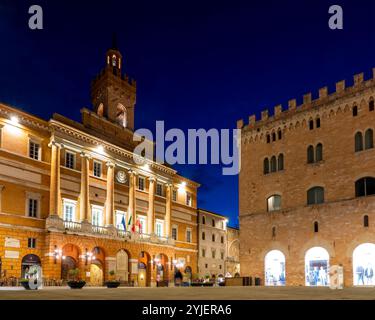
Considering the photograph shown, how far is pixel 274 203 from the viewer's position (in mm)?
38219

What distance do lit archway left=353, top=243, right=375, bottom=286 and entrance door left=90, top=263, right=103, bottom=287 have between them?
2046 centimetres

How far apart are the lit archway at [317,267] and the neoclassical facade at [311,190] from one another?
0.07 m

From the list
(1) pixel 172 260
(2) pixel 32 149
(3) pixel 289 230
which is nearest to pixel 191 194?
(1) pixel 172 260

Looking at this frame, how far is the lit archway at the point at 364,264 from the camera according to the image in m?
30.8

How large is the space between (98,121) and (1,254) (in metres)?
17.1

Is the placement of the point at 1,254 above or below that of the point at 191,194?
below

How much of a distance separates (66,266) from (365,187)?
2332cm

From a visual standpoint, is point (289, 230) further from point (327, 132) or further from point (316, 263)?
point (327, 132)

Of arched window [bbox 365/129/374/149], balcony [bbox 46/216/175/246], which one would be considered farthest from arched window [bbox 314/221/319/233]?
balcony [bbox 46/216/175/246]

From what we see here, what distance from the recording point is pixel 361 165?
107 feet

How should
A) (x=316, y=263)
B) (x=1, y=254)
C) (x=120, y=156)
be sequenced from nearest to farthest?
1. (x=1, y=254)
2. (x=316, y=263)
3. (x=120, y=156)

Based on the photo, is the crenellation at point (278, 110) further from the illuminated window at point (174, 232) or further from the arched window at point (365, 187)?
the illuminated window at point (174, 232)

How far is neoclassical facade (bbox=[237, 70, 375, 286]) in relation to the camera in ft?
106

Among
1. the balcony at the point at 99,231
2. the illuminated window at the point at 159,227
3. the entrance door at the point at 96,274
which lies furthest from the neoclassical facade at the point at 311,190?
the entrance door at the point at 96,274
